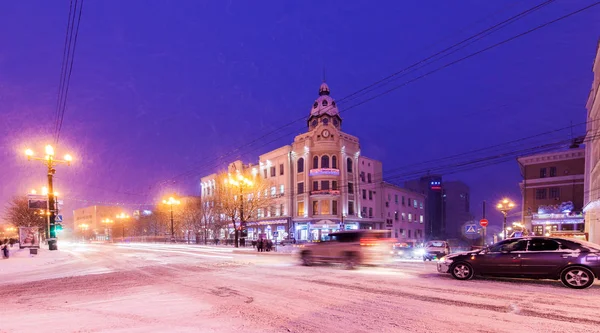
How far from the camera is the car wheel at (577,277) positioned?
9.20m

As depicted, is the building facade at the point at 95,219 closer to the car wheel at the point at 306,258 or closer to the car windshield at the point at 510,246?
the car wheel at the point at 306,258

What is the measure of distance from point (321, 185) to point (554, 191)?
33.3 metres

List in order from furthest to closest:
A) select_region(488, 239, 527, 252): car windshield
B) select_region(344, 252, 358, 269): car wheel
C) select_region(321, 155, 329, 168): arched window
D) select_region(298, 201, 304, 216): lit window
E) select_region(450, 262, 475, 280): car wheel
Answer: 1. select_region(298, 201, 304, 216): lit window
2. select_region(321, 155, 329, 168): arched window
3. select_region(344, 252, 358, 269): car wheel
4. select_region(450, 262, 475, 280): car wheel
5. select_region(488, 239, 527, 252): car windshield

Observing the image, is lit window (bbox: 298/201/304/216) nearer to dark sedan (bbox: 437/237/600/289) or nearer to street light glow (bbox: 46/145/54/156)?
street light glow (bbox: 46/145/54/156)

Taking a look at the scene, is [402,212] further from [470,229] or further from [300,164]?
[470,229]

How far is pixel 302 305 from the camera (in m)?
7.73

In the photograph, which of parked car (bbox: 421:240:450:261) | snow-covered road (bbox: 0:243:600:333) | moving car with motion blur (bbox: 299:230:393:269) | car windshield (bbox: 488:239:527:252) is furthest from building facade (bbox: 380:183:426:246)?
snow-covered road (bbox: 0:243:600:333)

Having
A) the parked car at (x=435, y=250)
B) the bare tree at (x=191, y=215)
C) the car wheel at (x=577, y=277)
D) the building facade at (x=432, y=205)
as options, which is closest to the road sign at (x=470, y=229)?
the parked car at (x=435, y=250)

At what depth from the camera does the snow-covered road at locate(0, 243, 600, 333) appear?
6.16 metres

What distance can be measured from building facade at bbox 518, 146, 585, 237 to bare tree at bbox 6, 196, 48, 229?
74.9 m

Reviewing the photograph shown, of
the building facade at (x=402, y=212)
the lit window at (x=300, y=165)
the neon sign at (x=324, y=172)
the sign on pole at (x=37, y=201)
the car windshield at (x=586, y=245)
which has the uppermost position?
the lit window at (x=300, y=165)

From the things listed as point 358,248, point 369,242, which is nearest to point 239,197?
point 358,248

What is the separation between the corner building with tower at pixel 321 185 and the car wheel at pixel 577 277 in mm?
36502

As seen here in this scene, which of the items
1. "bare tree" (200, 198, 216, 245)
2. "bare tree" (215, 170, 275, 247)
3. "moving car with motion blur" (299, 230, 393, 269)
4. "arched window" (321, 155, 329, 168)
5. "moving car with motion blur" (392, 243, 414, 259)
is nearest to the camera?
"moving car with motion blur" (299, 230, 393, 269)
